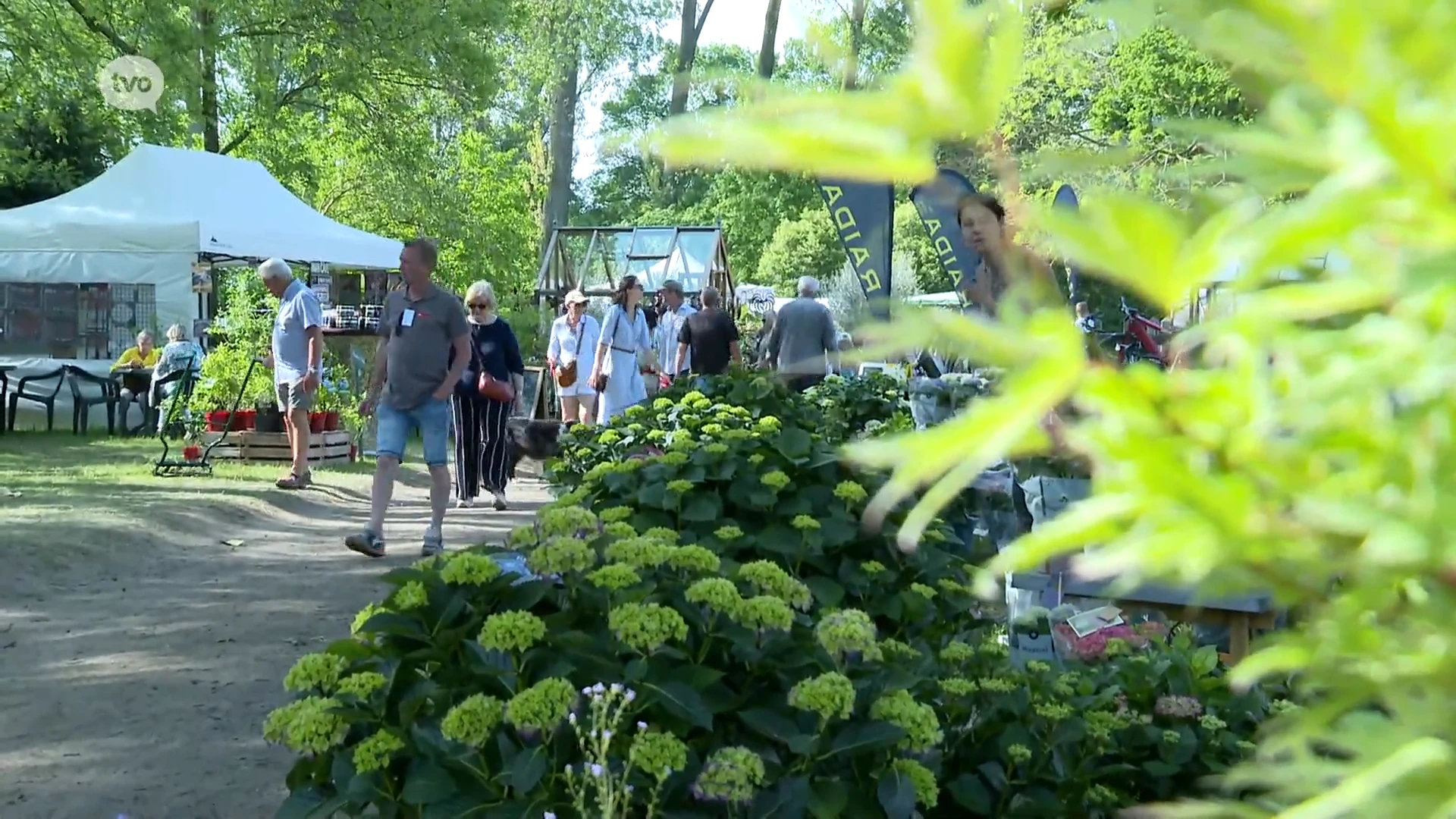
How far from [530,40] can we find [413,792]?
32.9 meters

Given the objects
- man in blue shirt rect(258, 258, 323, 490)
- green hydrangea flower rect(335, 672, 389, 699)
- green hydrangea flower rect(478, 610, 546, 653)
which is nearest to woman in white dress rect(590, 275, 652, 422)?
man in blue shirt rect(258, 258, 323, 490)

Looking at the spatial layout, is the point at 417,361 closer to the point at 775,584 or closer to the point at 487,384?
the point at 487,384

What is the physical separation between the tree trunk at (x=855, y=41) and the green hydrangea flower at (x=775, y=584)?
1836 millimetres

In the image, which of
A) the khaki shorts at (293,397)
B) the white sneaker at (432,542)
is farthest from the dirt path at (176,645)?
the khaki shorts at (293,397)

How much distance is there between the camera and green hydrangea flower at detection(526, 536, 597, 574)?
2730 millimetres

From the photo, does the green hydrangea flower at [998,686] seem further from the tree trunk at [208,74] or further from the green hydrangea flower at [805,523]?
the tree trunk at [208,74]

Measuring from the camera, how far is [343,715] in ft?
8.61

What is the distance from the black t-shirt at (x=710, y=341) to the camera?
11.2m

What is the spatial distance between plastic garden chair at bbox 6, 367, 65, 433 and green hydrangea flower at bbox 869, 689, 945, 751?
15996 millimetres

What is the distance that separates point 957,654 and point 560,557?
911 millimetres

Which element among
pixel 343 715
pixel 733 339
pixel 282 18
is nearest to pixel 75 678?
pixel 343 715

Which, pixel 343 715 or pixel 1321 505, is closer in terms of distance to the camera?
pixel 1321 505

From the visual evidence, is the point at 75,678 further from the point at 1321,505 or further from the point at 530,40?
the point at 530,40

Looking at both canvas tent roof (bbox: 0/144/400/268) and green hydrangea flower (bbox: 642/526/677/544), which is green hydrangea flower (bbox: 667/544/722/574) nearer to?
green hydrangea flower (bbox: 642/526/677/544)
